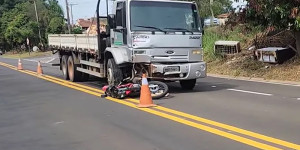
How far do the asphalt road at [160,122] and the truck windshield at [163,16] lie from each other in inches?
73.5

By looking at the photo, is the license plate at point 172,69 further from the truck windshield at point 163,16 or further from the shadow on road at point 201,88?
the shadow on road at point 201,88

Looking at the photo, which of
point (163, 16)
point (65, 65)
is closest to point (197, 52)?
point (163, 16)

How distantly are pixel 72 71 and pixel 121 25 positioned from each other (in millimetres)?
5793

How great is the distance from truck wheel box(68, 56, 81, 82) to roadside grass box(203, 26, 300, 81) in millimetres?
6286

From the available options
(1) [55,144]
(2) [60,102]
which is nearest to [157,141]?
(1) [55,144]

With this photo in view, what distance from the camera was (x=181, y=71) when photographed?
11.5 m

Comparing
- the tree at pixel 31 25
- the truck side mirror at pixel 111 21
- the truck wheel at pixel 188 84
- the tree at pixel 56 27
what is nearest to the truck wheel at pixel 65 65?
the truck side mirror at pixel 111 21

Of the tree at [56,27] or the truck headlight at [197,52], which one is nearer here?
the truck headlight at [197,52]

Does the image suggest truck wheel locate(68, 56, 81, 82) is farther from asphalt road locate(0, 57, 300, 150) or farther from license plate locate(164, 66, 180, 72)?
license plate locate(164, 66, 180, 72)

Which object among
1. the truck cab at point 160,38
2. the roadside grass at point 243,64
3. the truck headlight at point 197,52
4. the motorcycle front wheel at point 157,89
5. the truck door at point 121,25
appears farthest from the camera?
the roadside grass at point 243,64

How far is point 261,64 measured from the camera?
17406 mm

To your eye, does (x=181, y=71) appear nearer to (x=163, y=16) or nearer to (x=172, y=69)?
(x=172, y=69)

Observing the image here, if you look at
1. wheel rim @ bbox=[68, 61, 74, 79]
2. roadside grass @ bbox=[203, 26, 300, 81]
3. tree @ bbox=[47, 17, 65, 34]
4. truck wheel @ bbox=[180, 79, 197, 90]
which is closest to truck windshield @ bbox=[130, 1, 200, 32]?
truck wheel @ bbox=[180, 79, 197, 90]

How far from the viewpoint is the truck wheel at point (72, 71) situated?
16.5 metres
